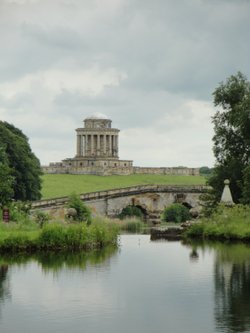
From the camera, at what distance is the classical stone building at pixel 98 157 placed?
154000 mm

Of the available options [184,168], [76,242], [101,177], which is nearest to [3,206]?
[76,242]

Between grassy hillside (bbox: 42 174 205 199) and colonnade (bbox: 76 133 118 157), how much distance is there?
66.4 feet

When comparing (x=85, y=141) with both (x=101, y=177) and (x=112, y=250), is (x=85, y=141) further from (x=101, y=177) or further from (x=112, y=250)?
(x=112, y=250)

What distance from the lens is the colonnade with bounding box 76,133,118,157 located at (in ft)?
557

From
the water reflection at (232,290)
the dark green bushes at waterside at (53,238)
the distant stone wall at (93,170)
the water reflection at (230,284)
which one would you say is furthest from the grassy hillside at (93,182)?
the water reflection at (232,290)

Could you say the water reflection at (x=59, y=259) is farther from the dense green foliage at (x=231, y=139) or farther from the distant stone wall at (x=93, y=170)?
the distant stone wall at (x=93, y=170)

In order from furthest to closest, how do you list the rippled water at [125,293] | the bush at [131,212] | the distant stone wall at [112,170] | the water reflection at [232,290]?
the distant stone wall at [112,170]
the bush at [131,212]
the water reflection at [232,290]
the rippled water at [125,293]

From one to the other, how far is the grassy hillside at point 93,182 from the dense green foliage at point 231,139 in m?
43.4

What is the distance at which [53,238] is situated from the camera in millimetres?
43438

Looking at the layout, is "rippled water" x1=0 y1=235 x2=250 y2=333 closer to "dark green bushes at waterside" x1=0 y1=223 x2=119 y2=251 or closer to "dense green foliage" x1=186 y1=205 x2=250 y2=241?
"dark green bushes at waterside" x1=0 y1=223 x2=119 y2=251

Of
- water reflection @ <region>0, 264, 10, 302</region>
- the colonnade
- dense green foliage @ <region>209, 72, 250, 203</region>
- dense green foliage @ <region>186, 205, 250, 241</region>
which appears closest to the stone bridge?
dense green foliage @ <region>209, 72, 250, 203</region>

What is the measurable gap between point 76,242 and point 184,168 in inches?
4723

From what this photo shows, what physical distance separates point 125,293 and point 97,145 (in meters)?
141

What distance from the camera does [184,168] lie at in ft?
536
